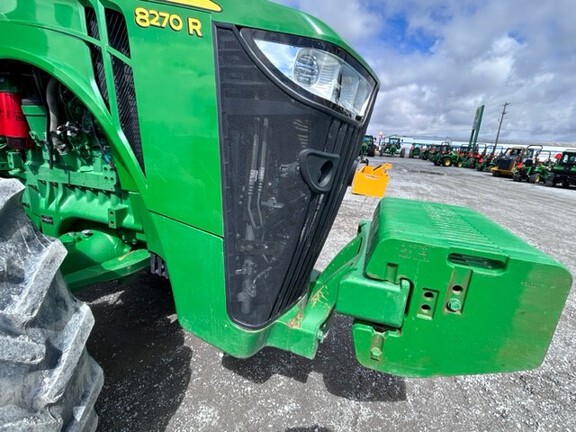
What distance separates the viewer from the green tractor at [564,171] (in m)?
16.4

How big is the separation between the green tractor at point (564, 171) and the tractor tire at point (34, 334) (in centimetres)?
2174

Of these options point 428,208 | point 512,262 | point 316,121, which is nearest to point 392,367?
point 512,262

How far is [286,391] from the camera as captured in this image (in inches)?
71.8

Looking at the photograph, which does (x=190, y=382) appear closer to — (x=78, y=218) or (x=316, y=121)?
(x=78, y=218)

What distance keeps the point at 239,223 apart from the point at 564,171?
2136cm

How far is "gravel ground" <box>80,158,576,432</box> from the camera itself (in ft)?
5.38

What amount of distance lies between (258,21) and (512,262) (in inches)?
44.4

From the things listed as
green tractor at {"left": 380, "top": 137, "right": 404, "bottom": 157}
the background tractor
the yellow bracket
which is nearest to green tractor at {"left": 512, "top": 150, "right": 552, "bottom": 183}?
the background tractor

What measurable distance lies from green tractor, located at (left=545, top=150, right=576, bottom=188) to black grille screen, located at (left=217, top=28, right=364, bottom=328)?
2083 cm

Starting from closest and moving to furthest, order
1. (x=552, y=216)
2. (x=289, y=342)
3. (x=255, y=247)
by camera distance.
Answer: (x=255, y=247) → (x=289, y=342) → (x=552, y=216)

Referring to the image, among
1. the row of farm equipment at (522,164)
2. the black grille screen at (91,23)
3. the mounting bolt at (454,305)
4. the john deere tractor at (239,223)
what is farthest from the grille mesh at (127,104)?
the row of farm equipment at (522,164)

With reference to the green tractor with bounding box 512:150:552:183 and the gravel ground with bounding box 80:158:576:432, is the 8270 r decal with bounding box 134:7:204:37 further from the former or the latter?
the green tractor with bounding box 512:150:552:183

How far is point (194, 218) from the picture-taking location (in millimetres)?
1226

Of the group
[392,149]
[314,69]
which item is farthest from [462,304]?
[392,149]
